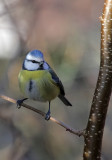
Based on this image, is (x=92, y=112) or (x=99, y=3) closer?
(x=92, y=112)

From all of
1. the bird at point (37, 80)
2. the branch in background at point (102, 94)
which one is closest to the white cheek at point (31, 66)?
the bird at point (37, 80)

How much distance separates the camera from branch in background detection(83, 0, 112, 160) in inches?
41.6

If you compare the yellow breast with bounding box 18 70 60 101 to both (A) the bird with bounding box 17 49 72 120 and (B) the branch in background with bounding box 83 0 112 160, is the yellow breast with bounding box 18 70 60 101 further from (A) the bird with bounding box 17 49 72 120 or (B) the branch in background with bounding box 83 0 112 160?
(B) the branch in background with bounding box 83 0 112 160

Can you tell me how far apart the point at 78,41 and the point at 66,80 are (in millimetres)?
542

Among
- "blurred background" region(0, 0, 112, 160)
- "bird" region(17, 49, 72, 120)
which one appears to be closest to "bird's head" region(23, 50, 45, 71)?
"bird" region(17, 49, 72, 120)

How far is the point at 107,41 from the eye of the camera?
1065 mm

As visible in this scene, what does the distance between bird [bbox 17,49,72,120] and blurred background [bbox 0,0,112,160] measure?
89 centimetres

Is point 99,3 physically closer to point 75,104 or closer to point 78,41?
point 78,41

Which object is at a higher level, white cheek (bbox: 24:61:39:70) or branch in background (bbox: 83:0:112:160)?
branch in background (bbox: 83:0:112:160)

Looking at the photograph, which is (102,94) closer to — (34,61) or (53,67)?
(34,61)

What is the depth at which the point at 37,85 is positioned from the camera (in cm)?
225

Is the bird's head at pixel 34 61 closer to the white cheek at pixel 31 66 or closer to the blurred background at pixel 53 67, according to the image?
the white cheek at pixel 31 66

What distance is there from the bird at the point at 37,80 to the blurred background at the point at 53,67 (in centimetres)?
89

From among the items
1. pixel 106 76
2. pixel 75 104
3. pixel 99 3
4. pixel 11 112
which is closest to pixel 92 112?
pixel 106 76
